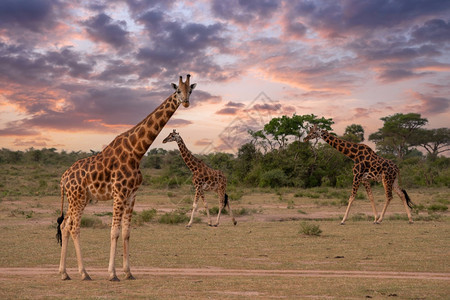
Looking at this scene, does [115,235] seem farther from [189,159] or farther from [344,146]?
[344,146]

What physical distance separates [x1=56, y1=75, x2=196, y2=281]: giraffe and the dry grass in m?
0.81

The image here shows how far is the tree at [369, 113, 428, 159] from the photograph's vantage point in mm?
59625

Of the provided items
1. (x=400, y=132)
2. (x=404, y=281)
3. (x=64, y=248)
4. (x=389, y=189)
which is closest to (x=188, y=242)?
(x=64, y=248)

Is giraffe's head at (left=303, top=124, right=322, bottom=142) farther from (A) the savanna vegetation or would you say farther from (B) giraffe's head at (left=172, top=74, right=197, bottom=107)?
(B) giraffe's head at (left=172, top=74, right=197, bottom=107)

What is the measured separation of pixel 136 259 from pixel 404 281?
18.6 ft

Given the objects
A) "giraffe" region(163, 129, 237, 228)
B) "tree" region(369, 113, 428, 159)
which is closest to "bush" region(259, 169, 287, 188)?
"giraffe" region(163, 129, 237, 228)

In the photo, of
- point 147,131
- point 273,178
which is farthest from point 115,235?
point 273,178

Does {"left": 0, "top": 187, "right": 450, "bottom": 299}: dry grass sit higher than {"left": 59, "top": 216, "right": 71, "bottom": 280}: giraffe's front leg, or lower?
lower

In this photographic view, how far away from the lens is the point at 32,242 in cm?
1317

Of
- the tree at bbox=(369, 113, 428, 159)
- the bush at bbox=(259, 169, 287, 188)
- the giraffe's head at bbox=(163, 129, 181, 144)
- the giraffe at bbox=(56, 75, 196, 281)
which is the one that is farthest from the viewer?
the tree at bbox=(369, 113, 428, 159)

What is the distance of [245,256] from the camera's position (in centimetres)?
1139

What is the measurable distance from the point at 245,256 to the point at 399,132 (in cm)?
5328

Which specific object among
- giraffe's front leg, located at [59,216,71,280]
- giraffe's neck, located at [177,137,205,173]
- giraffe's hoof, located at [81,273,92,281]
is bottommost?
giraffe's hoof, located at [81,273,92,281]

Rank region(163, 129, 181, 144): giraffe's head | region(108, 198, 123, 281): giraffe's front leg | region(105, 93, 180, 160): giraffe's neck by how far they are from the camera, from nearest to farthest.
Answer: region(108, 198, 123, 281): giraffe's front leg
region(105, 93, 180, 160): giraffe's neck
region(163, 129, 181, 144): giraffe's head
